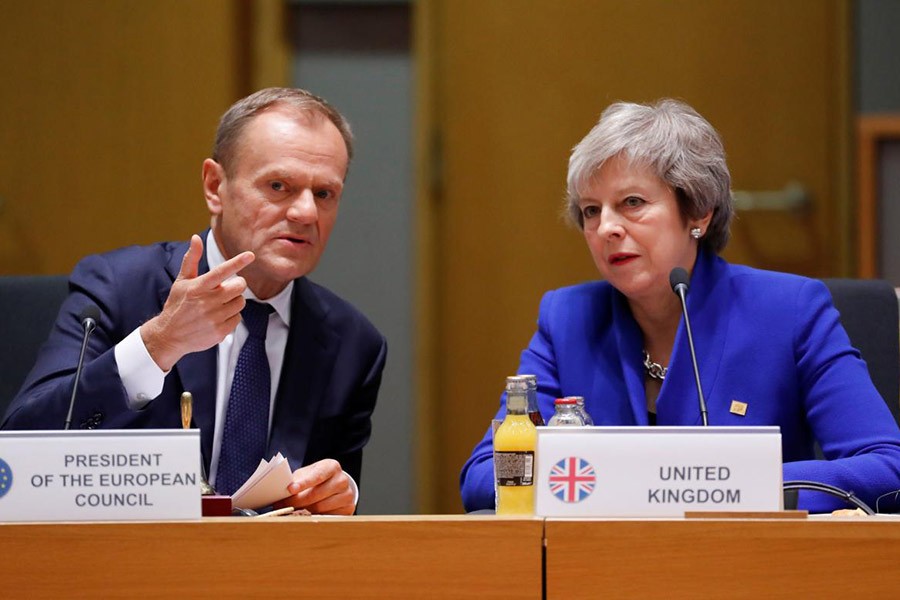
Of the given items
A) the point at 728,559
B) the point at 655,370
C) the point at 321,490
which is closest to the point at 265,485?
the point at 321,490

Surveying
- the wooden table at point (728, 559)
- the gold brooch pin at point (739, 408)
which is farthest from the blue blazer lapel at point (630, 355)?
the wooden table at point (728, 559)

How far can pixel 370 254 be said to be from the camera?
4.06 metres

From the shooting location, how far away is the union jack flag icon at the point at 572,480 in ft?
4.91

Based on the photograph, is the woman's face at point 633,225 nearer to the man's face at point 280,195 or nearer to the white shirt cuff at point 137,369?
the man's face at point 280,195

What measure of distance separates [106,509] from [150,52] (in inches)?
112

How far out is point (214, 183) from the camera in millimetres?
2594

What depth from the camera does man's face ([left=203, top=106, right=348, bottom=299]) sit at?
2.45 metres

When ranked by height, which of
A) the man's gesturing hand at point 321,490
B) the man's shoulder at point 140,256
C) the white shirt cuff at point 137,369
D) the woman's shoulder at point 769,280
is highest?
the man's shoulder at point 140,256

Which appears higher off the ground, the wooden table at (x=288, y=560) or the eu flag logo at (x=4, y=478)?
the eu flag logo at (x=4, y=478)

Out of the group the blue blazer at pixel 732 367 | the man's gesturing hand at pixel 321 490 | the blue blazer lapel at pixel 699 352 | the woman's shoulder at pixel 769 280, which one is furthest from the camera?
the woman's shoulder at pixel 769 280

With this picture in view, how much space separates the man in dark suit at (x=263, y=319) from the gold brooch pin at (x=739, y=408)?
2.40ft

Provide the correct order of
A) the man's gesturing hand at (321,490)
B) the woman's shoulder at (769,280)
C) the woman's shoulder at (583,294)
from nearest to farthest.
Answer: the man's gesturing hand at (321,490)
the woman's shoulder at (769,280)
the woman's shoulder at (583,294)

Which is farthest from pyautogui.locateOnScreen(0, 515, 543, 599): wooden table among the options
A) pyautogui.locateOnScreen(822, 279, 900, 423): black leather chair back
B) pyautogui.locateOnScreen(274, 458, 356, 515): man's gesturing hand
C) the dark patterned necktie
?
pyautogui.locateOnScreen(822, 279, 900, 423): black leather chair back

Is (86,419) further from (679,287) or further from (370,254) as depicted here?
(370,254)
